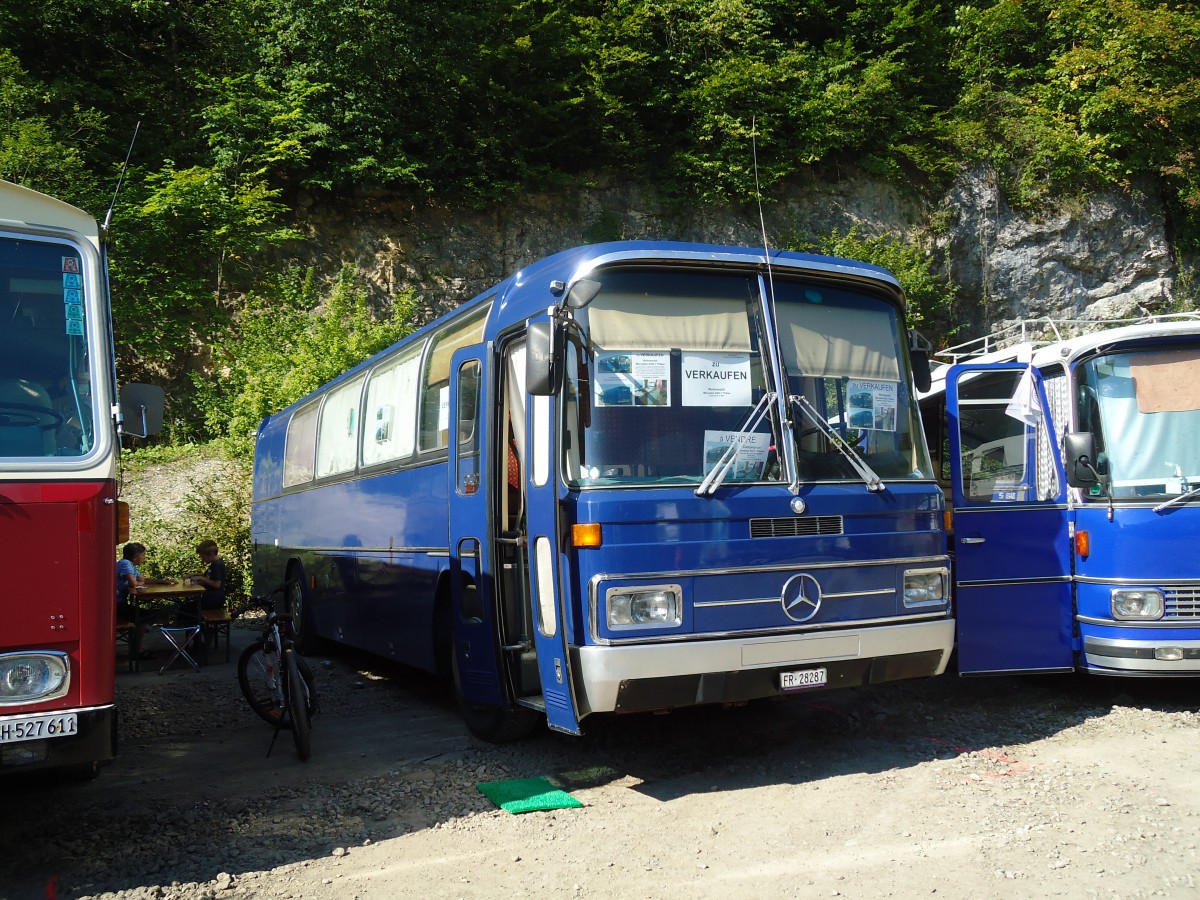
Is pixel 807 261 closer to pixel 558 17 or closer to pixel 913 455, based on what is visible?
pixel 913 455

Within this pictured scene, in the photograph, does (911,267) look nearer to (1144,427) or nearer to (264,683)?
(1144,427)

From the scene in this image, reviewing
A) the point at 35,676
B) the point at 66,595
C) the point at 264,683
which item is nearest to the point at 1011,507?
the point at 264,683

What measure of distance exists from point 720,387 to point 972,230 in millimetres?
29172

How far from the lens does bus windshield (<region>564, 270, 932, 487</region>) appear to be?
5.77m

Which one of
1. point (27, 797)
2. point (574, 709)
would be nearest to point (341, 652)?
point (27, 797)

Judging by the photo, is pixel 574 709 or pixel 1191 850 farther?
pixel 574 709

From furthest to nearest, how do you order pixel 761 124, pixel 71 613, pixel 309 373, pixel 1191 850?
pixel 761 124 → pixel 309 373 → pixel 1191 850 → pixel 71 613

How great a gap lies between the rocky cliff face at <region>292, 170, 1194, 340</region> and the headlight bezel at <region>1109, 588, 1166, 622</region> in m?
24.5

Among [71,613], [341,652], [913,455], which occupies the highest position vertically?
[913,455]

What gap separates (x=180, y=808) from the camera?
19.4 ft

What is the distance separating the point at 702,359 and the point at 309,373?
50.0ft

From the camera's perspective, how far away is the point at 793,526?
5902 mm

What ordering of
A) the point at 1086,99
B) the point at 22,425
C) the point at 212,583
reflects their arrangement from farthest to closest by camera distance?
the point at 1086,99 → the point at 212,583 → the point at 22,425

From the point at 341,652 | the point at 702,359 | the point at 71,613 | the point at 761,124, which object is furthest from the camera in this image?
the point at 761,124
